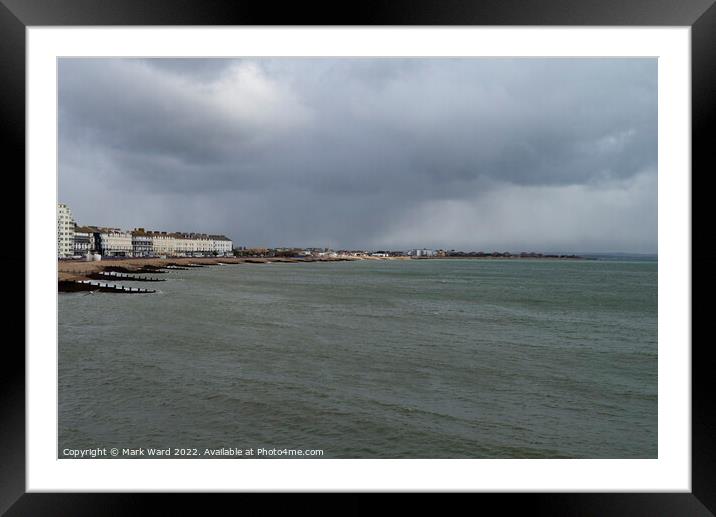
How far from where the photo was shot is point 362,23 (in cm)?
154

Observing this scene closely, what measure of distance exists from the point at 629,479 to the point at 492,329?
33.9 ft

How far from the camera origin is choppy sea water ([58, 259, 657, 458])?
3.59 metres

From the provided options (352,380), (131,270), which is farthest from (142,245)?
(352,380)

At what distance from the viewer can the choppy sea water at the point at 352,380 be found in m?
3.59

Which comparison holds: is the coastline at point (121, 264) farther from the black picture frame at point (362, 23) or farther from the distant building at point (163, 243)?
the black picture frame at point (362, 23)

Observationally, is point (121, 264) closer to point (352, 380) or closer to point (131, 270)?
point (131, 270)

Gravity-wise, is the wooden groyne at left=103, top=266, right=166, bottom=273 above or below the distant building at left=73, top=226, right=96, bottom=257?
below

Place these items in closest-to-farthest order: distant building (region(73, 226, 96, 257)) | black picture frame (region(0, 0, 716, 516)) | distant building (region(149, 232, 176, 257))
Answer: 1. black picture frame (region(0, 0, 716, 516))
2. distant building (region(73, 226, 96, 257))
3. distant building (region(149, 232, 176, 257))

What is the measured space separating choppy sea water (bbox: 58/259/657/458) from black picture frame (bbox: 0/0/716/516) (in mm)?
1758

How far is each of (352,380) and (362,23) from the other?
5.24m

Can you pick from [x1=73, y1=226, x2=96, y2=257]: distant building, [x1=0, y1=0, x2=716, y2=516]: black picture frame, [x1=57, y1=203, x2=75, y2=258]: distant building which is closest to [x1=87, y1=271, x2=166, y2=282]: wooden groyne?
[x1=73, y1=226, x2=96, y2=257]: distant building

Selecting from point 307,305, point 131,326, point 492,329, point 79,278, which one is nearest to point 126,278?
point 79,278

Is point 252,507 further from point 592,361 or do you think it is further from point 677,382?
point 592,361

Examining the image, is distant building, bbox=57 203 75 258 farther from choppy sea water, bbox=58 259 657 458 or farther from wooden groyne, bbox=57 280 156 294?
choppy sea water, bbox=58 259 657 458
